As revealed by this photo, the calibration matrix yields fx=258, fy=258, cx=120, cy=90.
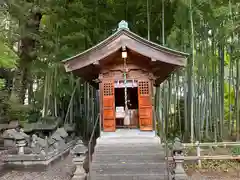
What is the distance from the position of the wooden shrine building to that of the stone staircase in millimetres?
384

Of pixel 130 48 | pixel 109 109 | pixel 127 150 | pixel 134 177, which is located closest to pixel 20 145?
pixel 109 109

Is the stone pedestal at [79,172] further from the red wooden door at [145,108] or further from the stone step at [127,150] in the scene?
the red wooden door at [145,108]

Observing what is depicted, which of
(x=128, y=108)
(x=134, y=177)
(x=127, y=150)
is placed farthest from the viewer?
(x=128, y=108)

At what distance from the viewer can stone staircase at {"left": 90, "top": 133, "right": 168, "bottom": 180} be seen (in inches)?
210

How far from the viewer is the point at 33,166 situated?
22.0 feet

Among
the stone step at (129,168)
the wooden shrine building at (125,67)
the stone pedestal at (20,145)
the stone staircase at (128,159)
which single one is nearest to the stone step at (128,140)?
the stone staircase at (128,159)

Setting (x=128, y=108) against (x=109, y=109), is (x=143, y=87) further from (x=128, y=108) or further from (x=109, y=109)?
(x=128, y=108)

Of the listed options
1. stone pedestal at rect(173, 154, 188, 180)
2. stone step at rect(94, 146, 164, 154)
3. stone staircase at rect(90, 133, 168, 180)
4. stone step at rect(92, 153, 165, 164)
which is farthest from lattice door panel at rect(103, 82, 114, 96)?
stone pedestal at rect(173, 154, 188, 180)

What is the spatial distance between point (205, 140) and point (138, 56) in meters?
3.90

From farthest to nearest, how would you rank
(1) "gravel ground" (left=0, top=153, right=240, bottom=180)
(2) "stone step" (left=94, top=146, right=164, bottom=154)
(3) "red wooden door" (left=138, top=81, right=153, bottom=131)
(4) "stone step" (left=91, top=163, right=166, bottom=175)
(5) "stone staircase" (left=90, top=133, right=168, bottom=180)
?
(3) "red wooden door" (left=138, top=81, right=153, bottom=131)
(2) "stone step" (left=94, top=146, right=164, bottom=154)
(1) "gravel ground" (left=0, top=153, right=240, bottom=180)
(4) "stone step" (left=91, top=163, right=166, bottom=175)
(5) "stone staircase" (left=90, top=133, right=168, bottom=180)

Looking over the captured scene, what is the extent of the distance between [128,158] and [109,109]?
148cm

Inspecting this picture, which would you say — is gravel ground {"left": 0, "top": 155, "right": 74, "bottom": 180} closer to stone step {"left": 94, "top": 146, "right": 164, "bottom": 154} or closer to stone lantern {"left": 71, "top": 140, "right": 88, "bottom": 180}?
stone lantern {"left": 71, "top": 140, "right": 88, "bottom": 180}

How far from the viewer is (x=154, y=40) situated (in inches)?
Result: 389

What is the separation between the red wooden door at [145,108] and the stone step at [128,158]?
0.99 metres
